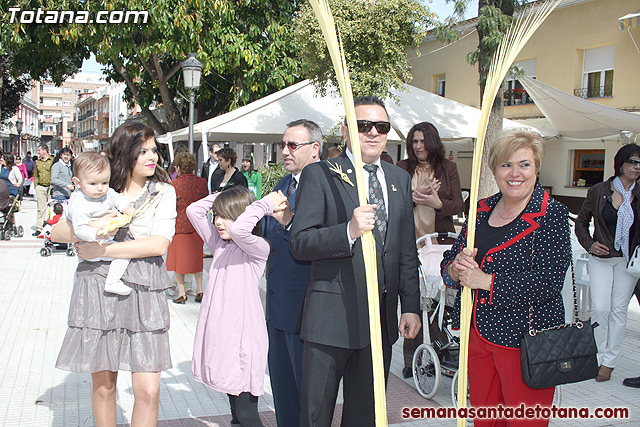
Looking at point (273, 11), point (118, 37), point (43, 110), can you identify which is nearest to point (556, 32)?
point (273, 11)

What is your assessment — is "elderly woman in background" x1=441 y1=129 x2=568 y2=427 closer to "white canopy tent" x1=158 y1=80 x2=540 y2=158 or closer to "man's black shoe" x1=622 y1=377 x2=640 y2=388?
"man's black shoe" x1=622 y1=377 x2=640 y2=388

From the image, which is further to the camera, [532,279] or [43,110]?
[43,110]

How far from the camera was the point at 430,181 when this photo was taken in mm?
4668

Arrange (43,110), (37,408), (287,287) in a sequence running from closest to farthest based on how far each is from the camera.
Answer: (287,287), (37,408), (43,110)

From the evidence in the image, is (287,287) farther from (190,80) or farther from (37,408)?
(190,80)

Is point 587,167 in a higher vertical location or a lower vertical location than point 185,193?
higher

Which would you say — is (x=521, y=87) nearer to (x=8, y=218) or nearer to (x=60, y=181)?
(x=60, y=181)

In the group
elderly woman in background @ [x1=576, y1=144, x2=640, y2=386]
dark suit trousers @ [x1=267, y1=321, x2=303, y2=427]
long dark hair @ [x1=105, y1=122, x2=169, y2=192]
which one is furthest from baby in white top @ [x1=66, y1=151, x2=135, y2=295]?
elderly woman in background @ [x1=576, y1=144, x2=640, y2=386]

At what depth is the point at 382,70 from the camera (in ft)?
38.5

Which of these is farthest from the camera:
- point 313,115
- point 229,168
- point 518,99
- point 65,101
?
point 65,101

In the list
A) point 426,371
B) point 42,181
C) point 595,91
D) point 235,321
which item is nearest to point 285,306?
point 235,321

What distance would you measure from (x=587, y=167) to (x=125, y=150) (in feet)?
65.8

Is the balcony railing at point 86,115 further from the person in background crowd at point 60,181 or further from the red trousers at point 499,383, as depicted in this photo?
the red trousers at point 499,383

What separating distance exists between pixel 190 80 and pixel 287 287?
367 inches
